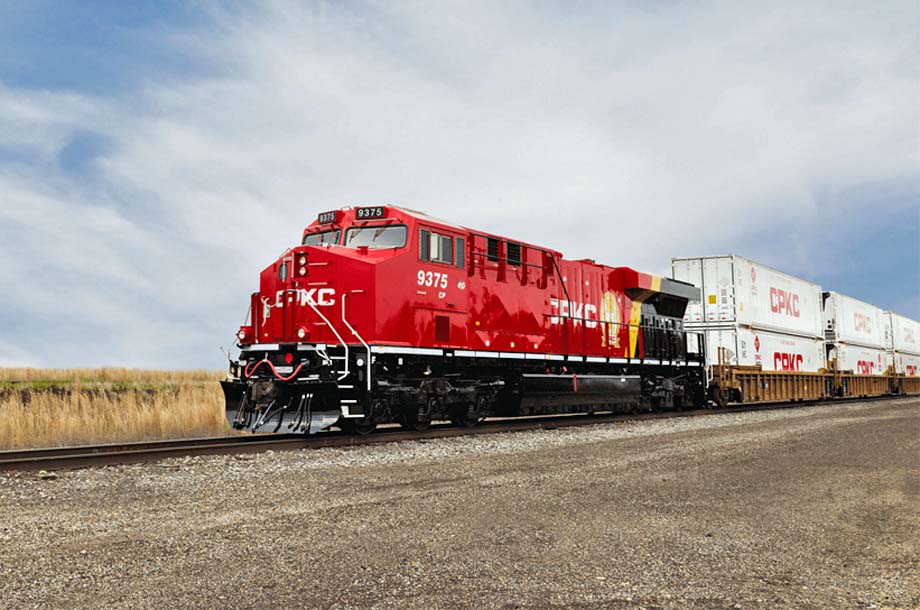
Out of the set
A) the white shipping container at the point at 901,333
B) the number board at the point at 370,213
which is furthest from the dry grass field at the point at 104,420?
the white shipping container at the point at 901,333

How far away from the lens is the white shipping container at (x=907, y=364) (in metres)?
40.1

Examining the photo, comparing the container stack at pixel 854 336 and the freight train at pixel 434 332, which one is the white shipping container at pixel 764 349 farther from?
the freight train at pixel 434 332

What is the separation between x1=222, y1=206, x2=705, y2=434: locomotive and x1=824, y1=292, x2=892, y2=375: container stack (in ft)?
63.3

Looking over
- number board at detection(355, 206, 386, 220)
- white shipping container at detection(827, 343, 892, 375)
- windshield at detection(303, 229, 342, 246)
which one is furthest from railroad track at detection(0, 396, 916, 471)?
white shipping container at detection(827, 343, 892, 375)

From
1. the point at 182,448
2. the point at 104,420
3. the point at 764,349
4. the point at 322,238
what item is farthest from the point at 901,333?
the point at 182,448

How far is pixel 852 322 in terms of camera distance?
34.0 meters

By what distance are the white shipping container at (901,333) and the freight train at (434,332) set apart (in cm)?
2492

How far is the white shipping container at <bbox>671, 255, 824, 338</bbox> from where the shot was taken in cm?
2375

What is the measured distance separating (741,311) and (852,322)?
13.7 metres

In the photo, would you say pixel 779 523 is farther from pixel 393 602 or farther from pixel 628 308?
pixel 628 308

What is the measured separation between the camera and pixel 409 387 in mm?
12461

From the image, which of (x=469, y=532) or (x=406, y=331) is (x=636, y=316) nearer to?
(x=406, y=331)

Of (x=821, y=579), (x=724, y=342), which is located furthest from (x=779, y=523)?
(x=724, y=342)

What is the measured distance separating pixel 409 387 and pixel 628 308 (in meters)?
8.60
